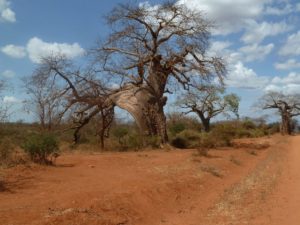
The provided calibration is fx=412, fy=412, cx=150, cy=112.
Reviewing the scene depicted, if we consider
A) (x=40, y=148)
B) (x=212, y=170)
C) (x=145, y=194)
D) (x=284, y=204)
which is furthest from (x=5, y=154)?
(x=284, y=204)

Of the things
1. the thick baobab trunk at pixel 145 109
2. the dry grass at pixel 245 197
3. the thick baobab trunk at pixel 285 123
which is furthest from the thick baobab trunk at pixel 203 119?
the dry grass at pixel 245 197

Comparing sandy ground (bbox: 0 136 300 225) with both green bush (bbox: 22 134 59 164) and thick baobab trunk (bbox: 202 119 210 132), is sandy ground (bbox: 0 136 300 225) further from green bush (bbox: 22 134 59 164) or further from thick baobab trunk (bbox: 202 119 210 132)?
thick baobab trunk (bbox: 202 119 210 132)

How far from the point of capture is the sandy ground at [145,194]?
7852 mm

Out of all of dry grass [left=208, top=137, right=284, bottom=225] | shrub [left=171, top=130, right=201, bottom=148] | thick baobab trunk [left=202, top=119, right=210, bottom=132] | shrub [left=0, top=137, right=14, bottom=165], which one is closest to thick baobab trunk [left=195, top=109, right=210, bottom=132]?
thick baobab trunk [left=202, top=119, right=210, bottom=132]

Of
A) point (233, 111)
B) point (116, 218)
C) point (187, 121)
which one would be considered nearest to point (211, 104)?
point (187, 121)

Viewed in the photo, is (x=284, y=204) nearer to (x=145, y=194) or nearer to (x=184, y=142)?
(x=145, y=194)

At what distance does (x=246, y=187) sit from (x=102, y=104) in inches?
466

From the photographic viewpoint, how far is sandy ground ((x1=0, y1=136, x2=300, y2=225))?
309 inches

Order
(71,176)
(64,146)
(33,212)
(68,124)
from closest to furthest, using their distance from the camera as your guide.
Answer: (33,212) < (71,176) < (64,146) < (68,124)

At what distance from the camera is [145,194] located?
32.7 feet

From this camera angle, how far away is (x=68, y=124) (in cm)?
2502

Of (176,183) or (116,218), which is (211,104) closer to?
(176,183)

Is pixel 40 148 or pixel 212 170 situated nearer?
pixel 40 148

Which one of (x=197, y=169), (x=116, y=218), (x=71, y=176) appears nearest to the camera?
(x=116, y=218)
